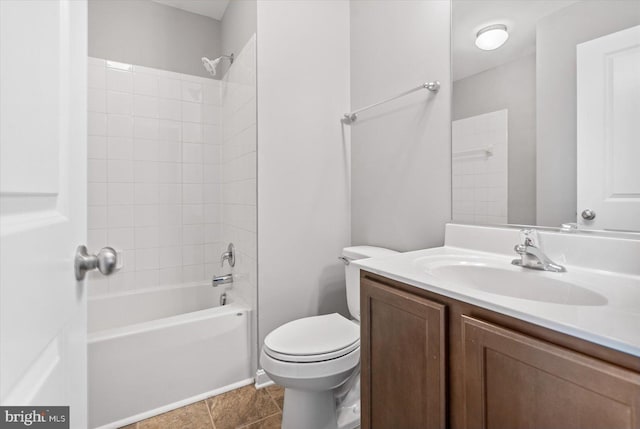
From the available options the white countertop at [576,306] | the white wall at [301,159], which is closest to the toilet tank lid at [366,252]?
the white wall at [301,159]

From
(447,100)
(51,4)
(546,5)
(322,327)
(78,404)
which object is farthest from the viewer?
(322,327)

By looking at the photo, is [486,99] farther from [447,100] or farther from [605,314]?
[605,314]

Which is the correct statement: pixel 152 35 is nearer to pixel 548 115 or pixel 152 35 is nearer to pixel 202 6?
pixel 202 6

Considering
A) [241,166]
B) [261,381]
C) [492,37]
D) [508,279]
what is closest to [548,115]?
[492,37]

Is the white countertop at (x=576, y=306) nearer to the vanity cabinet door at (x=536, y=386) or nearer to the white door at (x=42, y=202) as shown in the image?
the vanity cabinet door at (x=536, y=386)

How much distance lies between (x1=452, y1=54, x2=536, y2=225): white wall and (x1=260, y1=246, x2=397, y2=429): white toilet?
2.95 ft

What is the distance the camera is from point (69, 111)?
53cm

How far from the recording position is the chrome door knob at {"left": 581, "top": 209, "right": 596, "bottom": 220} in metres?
0.98

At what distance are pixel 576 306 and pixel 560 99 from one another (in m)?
0.78

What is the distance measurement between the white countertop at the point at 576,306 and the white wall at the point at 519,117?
25 cm

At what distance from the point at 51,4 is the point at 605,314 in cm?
110

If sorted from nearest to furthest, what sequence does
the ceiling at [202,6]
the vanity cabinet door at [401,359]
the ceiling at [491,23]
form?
the vanity cabinet door at [401,359] < the ceiling at [491,23] < the ceiling at [202,6]

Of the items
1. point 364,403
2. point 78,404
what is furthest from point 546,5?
point 78,404

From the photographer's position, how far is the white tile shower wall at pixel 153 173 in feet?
6.98
